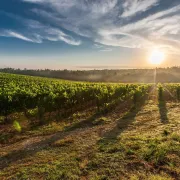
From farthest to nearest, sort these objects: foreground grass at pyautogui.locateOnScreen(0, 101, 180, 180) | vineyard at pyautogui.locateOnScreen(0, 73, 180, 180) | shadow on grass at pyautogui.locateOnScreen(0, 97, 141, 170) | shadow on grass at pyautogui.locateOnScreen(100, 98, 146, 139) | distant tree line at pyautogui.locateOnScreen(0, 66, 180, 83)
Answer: distant tree line at pyautogui.locateOnScreen(0, 66, 180, 83) → shadow on grass at pyautogui.locateOnScreen(100, 98, 146, 139) → shadow on grass at pyautogui.locateOnScreen(0, 97, 141, 170) → vineyard at pyautogui.locateOnScreen(0, 73, 180, 180) → foreground grass at pyautogui.locateOnScreen(0, 101, 180, 180)

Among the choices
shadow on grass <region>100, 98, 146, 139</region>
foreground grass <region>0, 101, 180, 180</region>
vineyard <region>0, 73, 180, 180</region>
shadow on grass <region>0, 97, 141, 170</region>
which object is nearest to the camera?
foreground grass <region>0, 101, 180, 180</region>

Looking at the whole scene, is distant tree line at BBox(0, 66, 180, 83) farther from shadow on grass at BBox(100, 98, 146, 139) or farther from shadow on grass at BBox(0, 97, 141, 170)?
shadow on grass at BBox(0, 97, 141, 170)

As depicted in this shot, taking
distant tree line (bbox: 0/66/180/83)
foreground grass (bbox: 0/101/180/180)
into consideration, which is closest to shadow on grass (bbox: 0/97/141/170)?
foreground grass (bbox: 0/101/180/180)

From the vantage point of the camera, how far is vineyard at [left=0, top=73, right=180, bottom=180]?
9039 millimetres

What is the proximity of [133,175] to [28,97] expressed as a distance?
15418mm

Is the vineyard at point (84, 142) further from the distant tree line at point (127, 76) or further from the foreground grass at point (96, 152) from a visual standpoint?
the distant tree line at point (127, 76)

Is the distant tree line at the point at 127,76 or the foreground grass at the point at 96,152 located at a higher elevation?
the distant tree line at the point at 127,76

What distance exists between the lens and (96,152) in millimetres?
10977

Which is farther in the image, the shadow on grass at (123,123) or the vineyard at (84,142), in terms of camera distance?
the shadow on grass at (123,123)

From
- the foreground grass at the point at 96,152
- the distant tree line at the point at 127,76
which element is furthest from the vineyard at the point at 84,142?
the distant tree line at the point at 127,76

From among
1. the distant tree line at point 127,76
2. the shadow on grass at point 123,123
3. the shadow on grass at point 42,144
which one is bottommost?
the shadow on grass at point 42,144

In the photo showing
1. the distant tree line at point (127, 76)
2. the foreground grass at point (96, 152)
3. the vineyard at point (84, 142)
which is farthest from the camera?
the distant tree line at point (127, 76)

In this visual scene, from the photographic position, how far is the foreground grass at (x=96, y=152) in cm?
888

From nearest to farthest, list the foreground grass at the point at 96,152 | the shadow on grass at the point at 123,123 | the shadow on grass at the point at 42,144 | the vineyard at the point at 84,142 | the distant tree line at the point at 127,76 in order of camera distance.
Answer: the foreground grass at the point at 96,152, the vineyard at the point at 84,142, the shadow on grass at the point at 42,144, the shadow on grass at the point at 123,123, the distant tree line at the point at 127,76
